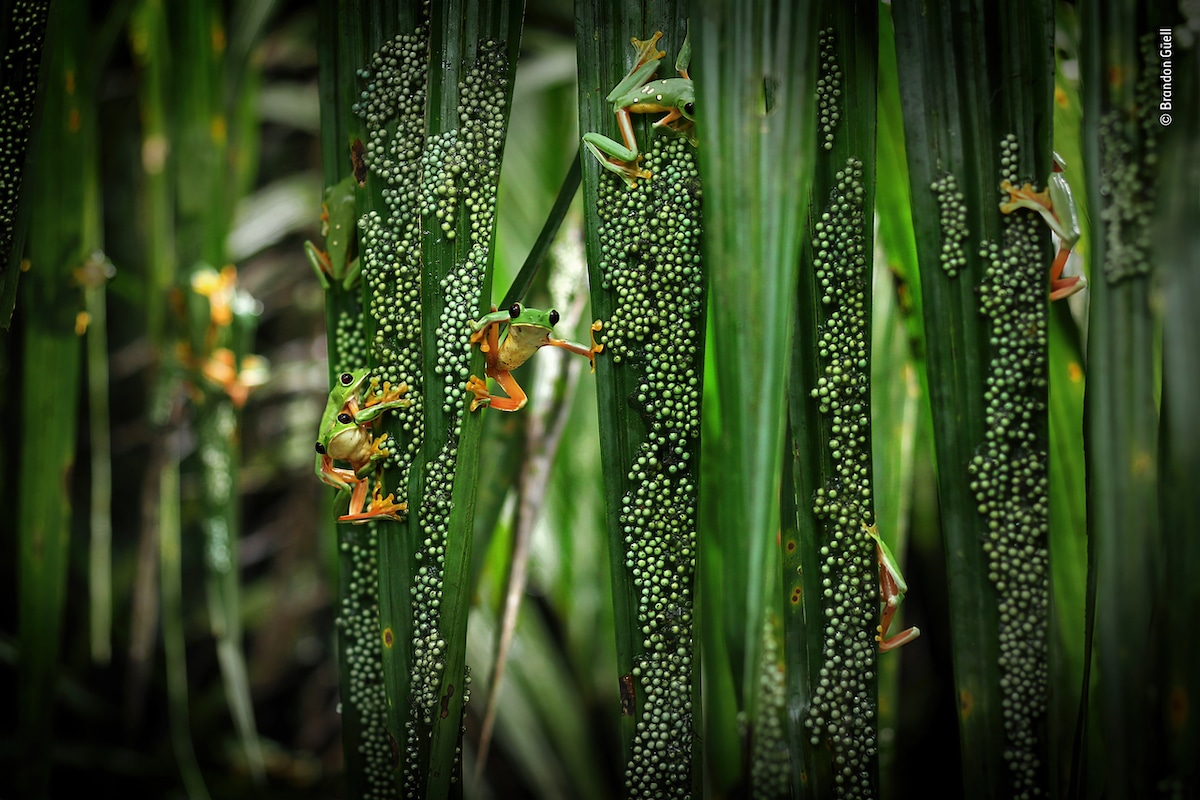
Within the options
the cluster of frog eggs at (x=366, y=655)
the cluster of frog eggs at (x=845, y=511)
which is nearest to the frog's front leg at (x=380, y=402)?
the cluster of frog eggs at (x=366, y=655)

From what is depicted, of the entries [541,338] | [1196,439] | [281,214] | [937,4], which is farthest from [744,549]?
[281,214]

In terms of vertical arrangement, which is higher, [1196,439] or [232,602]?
[1196,439]

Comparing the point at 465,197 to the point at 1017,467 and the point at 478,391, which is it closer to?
the point at 478,391

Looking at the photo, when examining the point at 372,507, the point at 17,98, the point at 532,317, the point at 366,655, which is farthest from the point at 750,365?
the point at 17,98

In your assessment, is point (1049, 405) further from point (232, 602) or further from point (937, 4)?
point (232, 602)

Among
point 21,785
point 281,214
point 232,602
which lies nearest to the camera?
point 21,785

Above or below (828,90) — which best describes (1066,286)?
below
